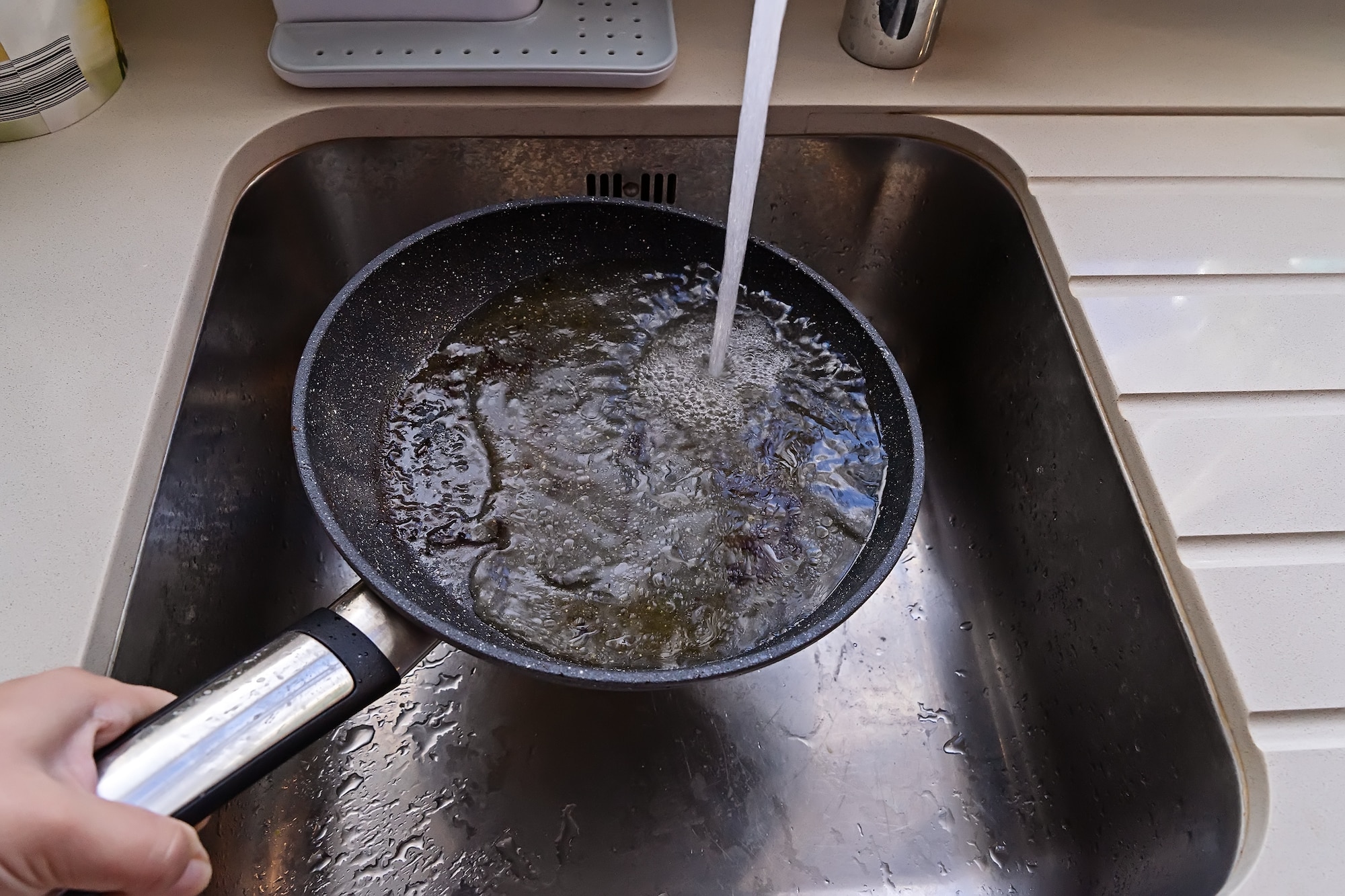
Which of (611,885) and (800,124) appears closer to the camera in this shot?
(611,885)

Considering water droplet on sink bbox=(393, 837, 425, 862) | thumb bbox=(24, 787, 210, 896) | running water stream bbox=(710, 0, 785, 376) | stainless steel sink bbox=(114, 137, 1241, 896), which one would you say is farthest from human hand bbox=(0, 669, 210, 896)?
running water stream bbox=(710, 0, 785, 376)

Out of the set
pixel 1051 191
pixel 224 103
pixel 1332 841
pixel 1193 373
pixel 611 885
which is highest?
pixel 224 103

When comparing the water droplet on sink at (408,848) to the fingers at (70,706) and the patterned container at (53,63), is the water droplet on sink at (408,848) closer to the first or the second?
the fingers at (70,706)

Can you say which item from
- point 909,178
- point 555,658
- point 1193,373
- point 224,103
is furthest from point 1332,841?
point 224,103

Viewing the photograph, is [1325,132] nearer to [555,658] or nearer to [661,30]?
[661,30]

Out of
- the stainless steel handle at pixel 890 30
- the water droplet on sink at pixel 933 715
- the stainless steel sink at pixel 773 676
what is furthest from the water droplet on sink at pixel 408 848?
the stainless steel handle at pixel 890 30

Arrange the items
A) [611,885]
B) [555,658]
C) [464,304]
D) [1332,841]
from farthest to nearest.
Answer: [464,304], [611,885], [555,658], [1332,841]

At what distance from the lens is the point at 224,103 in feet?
2.74

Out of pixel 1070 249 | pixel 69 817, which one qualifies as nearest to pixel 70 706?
pixel 69 817

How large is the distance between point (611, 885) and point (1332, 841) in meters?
0.50

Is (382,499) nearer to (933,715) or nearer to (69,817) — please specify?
(69,817)

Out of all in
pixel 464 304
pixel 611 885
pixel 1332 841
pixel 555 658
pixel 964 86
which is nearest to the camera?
pixel 1332 841

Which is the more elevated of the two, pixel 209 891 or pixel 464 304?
pixel 464 304

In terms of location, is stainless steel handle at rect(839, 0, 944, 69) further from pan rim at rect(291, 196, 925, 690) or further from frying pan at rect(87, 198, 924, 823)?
pan rim at rect(291, 196, 925, 690)
